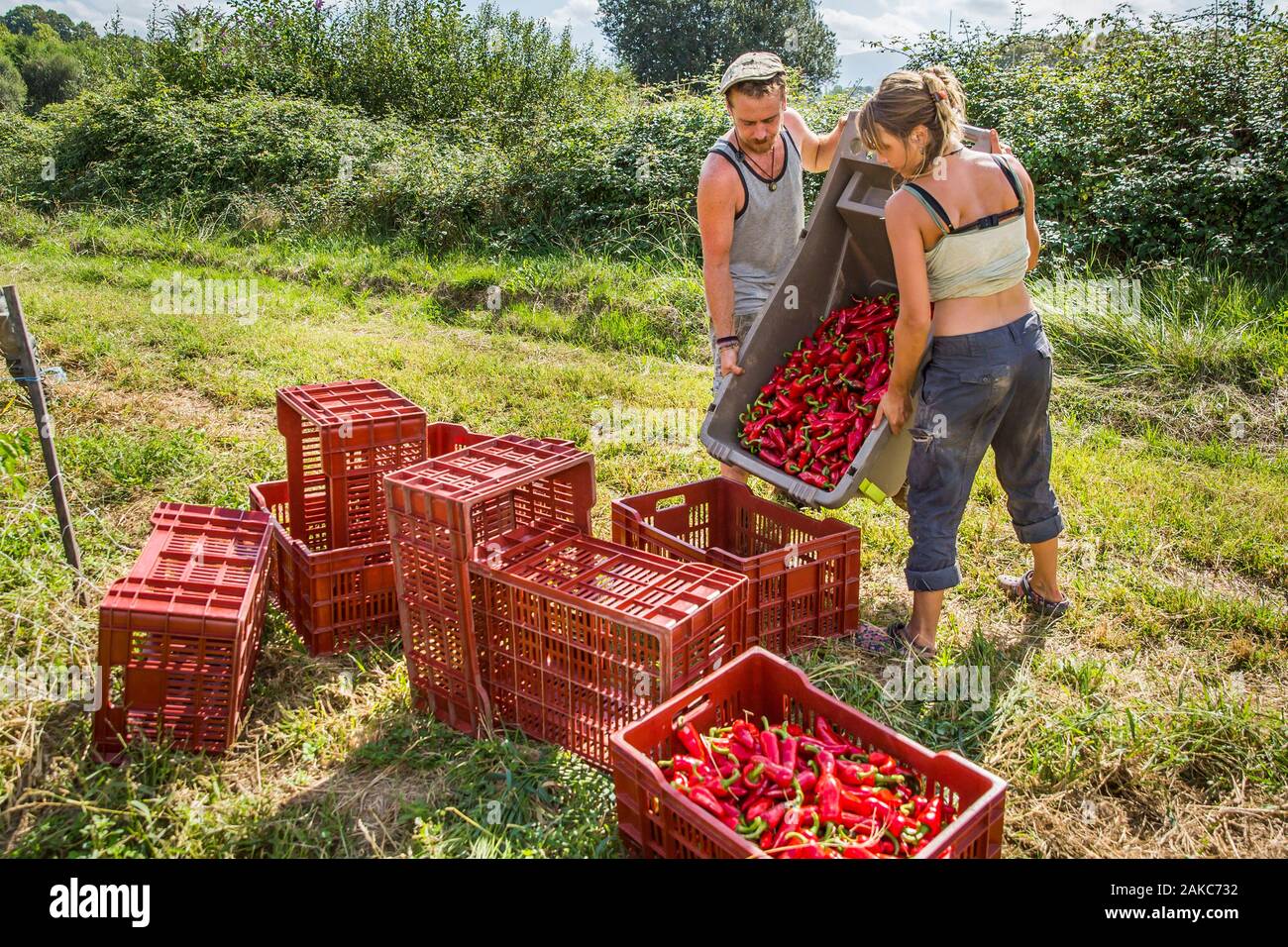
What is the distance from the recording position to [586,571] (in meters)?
3.22

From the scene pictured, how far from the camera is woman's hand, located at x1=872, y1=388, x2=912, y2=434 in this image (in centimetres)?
365

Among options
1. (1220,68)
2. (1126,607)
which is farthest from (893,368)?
(1220,68)

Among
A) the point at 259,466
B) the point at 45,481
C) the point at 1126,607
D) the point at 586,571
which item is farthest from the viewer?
the point at 259,466

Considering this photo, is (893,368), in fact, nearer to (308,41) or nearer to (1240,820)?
(1240,820)

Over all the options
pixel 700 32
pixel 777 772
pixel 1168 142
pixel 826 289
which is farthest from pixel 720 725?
pixel 700 32

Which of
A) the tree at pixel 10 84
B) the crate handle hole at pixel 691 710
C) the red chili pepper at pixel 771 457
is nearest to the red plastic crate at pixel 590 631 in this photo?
the crate handle hole at pixel 691 710

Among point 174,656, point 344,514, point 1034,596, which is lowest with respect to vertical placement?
point 1034,596

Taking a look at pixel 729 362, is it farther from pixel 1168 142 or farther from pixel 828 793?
pixel 1168 142

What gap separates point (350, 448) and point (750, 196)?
203 centimetres

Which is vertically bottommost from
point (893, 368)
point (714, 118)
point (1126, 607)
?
point (1126, 607)

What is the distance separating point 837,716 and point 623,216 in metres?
8.26

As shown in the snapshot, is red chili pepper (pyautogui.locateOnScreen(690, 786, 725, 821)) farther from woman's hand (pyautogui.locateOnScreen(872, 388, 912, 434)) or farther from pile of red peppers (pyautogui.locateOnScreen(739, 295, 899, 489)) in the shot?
woman's hand (pyautogui.locateOnScreen(872, 388, 912, 434))

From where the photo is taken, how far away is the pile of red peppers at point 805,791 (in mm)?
2508

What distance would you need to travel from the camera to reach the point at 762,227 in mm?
4445
